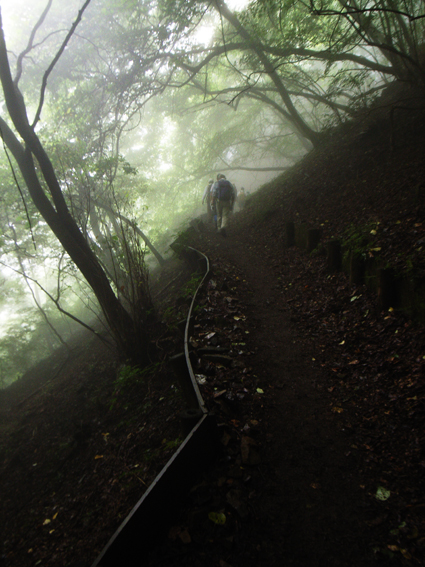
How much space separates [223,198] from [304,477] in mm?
10933

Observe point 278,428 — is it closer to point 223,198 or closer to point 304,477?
point 304,477

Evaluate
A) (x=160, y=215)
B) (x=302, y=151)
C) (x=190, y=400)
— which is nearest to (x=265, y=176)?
(x=302, y=151)

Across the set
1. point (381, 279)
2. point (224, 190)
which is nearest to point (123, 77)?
point (224, 190)

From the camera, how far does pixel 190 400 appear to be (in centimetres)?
309

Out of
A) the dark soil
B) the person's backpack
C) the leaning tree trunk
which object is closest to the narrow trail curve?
the dark soil

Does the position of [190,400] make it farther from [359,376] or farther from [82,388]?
[82,388]

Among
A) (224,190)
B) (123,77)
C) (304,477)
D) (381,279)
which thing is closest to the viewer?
(304,477)

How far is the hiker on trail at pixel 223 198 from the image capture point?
1188 centimetres

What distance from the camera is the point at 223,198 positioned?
11.9 m

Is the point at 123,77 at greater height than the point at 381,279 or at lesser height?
greater

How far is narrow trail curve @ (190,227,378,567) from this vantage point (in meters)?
1.81

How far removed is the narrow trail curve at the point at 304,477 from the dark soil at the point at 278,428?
0.03ft

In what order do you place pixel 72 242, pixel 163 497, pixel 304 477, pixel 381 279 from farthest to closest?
pixel 72 242, pixel 381 279, pixel 304 477, pixel 163 497

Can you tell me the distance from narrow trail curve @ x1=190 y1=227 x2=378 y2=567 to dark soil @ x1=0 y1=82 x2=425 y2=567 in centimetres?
1
